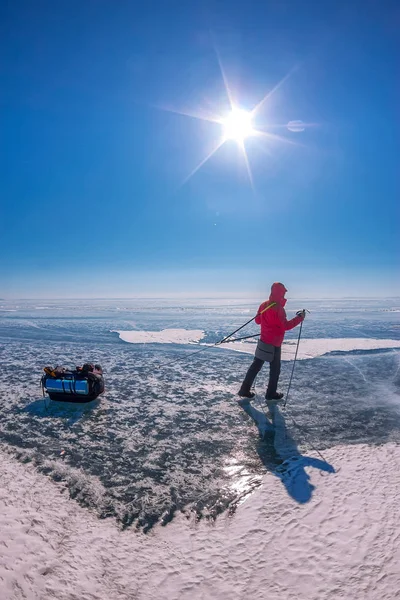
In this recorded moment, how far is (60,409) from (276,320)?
429cm

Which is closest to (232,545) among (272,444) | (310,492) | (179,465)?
(310,492)

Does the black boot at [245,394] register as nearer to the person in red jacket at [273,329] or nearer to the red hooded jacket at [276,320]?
the person in red jacket at [273,329]

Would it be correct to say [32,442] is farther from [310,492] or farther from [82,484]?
[310,492]

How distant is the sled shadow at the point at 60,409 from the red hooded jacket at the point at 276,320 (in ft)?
11.6

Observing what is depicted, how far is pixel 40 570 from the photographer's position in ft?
7.32

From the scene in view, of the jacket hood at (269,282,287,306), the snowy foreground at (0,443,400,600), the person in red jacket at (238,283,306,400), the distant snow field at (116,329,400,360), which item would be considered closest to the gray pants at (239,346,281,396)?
the person in red jacket at (238,283,306,400)

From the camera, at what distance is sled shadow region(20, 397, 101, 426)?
517 centimetres

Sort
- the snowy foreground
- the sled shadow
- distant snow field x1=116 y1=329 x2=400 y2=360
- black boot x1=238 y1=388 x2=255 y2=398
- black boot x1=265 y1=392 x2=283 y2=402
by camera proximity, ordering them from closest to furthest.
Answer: the snowy foreground < the sled shadow < black boot x1=265 y1=392 x2=283 y2=402 < black boot x1=238 y1=388 x2=255 y2=398 < distant snow field x1=116 y1=329 x2=400 y2=360

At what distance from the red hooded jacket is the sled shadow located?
3521 mm

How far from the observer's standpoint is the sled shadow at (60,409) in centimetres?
517

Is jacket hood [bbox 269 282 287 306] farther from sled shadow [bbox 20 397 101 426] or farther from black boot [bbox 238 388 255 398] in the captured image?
sled shadow [bbox 20 397 101 426]

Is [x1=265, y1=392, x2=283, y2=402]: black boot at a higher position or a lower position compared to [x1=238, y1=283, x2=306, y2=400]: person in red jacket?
lower

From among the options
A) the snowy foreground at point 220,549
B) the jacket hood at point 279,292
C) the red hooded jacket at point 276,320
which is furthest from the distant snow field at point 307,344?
the snowy foreground at point 220,549

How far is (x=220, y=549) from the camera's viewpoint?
2469 mm
